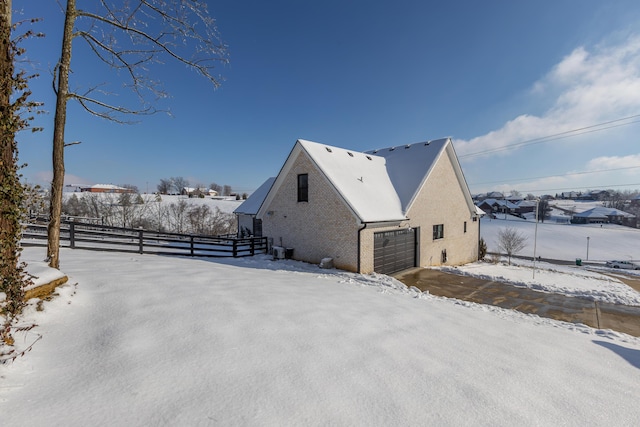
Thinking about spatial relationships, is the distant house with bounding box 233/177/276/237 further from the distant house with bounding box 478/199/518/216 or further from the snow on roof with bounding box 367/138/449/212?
the distant house with bounding box 478/199/518/216

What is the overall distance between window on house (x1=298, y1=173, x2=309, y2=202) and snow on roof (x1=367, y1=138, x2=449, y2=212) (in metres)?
5.05

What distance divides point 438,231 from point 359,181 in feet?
20.7

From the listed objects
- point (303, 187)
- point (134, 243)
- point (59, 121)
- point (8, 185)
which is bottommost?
point (134, 243)

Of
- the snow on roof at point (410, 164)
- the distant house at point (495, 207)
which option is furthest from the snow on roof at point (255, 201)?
the distant house at point (495, 207)

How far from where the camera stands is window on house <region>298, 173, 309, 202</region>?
1364 cm

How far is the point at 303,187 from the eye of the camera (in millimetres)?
13859

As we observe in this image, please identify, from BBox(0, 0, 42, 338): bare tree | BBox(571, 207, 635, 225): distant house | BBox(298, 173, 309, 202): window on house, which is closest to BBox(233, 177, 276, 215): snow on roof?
BBox(298, 173, 309, 202): window on house

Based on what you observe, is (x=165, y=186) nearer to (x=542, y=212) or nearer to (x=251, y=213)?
(x=251, y=213)

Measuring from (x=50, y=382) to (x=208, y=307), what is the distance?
7.09 ft

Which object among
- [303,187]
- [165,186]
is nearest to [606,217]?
[303,187]

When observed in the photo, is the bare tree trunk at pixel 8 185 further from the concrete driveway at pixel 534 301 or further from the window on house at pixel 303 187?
the window on house at pixel 303 187

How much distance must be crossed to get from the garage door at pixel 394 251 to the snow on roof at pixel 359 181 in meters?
0.94

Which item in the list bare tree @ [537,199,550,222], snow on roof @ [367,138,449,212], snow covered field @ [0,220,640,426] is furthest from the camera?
bare tree @ [537,199,550,222]

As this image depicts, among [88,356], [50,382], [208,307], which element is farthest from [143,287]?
[50,382]
